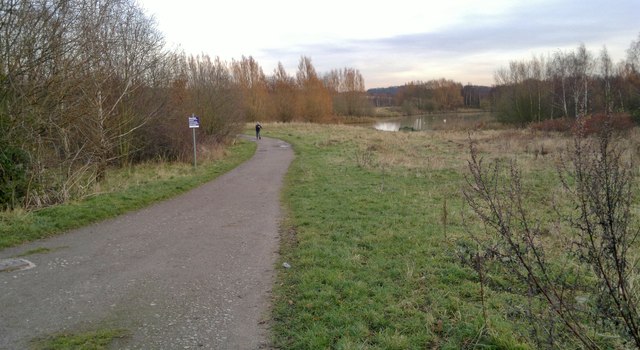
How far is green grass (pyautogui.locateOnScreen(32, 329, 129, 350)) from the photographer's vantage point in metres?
3.91

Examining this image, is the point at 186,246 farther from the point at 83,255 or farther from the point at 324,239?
the point at 324,239

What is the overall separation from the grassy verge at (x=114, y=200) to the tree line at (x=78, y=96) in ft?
Answer: 2.35

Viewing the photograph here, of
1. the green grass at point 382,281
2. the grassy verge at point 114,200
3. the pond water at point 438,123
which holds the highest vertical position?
the pond water at point 438,123

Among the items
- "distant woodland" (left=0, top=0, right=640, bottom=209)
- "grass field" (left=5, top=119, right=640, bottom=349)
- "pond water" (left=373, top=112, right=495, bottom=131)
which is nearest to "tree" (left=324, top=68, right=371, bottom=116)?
"pond water" (left=373, top=112, right=495, bottom=131)

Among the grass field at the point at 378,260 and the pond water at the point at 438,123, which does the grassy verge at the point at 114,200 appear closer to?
the grass field at the point at 378,260

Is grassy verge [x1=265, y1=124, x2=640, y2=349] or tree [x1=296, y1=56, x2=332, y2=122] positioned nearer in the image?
grassy verge [x1=265, y1=124, x2=640, y2=349]

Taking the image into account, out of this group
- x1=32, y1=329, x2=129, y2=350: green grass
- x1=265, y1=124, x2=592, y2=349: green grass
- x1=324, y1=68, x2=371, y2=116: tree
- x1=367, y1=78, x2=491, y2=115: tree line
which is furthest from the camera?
x1=367, y1=78, x2=491, y2=115: tree line

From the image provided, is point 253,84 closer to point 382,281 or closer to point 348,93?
point 348,93

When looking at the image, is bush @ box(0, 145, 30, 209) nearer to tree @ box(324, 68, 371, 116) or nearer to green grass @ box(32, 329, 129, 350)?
green grass @ box(32, 329, 129, 350)

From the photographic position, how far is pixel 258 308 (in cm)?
480

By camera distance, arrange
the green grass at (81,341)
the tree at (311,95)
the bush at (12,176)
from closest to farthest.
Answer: the green grass at (81,341), the bush at (12,176), the tree at (311,95)

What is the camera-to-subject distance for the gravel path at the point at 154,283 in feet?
14.0

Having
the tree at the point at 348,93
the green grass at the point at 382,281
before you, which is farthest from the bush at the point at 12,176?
the tree at the point at 348,93

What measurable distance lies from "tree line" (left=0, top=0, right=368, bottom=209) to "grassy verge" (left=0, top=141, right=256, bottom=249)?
2.35 ft
